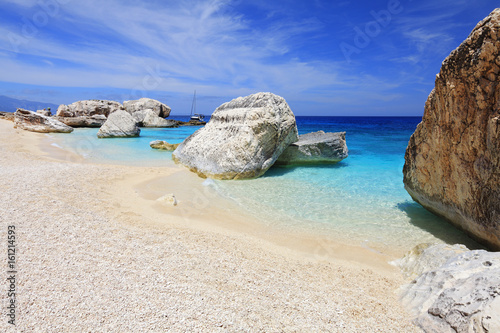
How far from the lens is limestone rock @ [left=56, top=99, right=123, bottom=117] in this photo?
3641 centimetres

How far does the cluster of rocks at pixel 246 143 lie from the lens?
29.9ft

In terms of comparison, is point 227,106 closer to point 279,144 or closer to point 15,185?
point 279,144

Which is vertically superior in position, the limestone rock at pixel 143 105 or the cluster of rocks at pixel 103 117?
the limestone rock at pixel 143 105

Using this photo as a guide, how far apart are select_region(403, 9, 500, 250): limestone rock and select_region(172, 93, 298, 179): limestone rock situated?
4853 millimetres

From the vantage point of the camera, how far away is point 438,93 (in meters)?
4.88

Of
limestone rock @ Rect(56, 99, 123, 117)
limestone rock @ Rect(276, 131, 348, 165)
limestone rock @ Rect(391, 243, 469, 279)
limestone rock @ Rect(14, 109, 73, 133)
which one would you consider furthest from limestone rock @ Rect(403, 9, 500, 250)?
limestone rock @ Rect(56, 99, 123, 117)

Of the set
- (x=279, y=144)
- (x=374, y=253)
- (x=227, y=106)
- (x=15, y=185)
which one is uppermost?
(x=227, y=106)

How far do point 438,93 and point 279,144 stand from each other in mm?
5838

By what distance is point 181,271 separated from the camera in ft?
10.4

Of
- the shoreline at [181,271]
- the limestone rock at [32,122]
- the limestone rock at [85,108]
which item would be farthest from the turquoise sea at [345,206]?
the limestone rock at [85,108]

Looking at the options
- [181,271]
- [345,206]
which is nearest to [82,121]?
[345,206]

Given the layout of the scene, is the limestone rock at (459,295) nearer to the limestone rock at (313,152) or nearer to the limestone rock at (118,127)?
the limestone rock at (313,152)

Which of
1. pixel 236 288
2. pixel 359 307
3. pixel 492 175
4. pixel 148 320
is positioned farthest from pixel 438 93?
pixel 148 320

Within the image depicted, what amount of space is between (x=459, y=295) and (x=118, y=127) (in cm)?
2423
